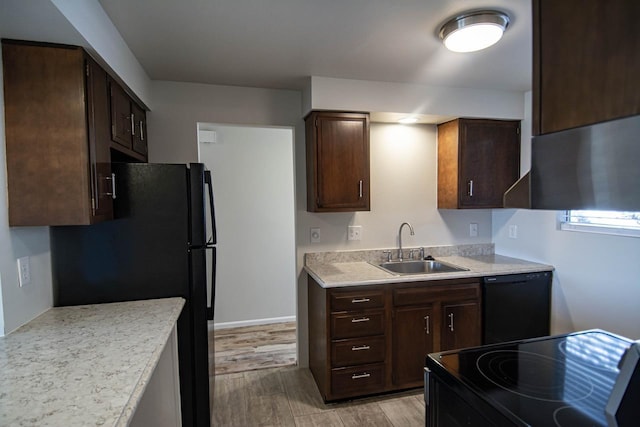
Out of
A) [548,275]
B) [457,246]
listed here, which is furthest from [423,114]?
[548,275]

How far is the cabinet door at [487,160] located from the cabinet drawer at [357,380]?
63.1 inches

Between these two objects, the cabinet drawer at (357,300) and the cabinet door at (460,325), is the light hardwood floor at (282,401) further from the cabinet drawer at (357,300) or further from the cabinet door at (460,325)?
the cabinet drawer at (357,300)

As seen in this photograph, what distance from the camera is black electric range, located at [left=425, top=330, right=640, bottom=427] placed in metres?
0.89

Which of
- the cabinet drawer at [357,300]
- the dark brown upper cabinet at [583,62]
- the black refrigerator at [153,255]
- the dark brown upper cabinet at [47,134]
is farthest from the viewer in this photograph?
the cabinet drawer at [357,300]

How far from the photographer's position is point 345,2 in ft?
5.19

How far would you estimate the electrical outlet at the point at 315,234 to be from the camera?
295 centimetres

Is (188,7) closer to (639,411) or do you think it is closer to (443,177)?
(639,411)

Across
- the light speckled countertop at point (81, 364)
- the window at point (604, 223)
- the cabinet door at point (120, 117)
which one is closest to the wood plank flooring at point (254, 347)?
the light speckled countertop at point (81, 364)

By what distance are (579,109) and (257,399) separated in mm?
2668

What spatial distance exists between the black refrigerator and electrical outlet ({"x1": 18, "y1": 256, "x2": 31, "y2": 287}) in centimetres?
21

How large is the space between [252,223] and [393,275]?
2037 millimetres

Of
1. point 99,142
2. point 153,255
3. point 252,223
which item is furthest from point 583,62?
point 252,223

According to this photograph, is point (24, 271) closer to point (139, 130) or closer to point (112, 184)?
point (112, 184)

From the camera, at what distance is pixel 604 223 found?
2.42 metres
